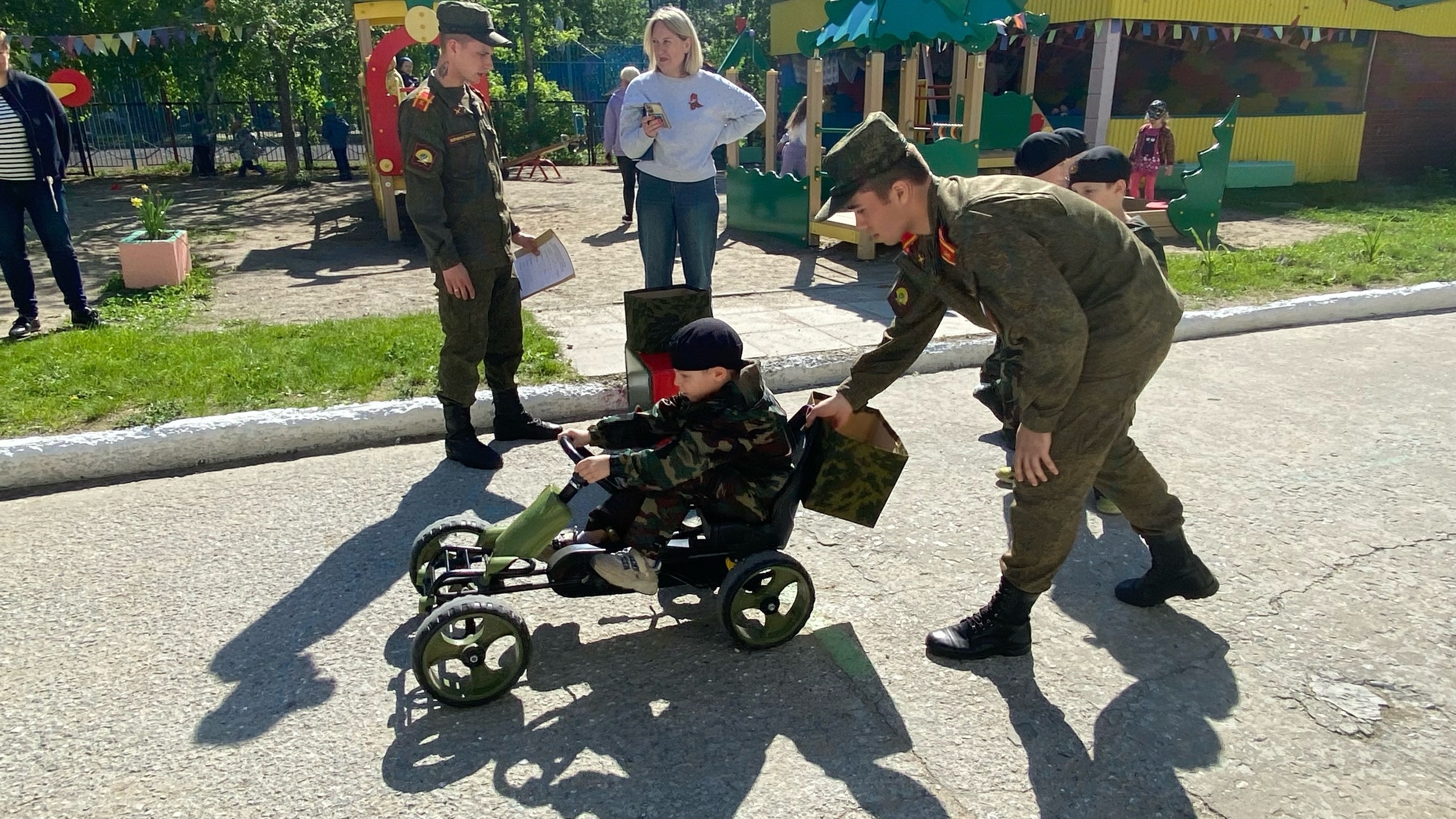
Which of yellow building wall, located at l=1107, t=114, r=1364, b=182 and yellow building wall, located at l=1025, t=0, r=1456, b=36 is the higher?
yellow building wall, located at l=1025, t=0, r=1456, b=36

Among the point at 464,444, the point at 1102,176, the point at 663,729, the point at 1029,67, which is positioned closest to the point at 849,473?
the point at 663,729

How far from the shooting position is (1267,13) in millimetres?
14828

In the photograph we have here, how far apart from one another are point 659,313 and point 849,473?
5.33 ft

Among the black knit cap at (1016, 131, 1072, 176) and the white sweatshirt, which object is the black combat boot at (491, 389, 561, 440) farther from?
the black knit cap at (1016, 131, 1072, 176)

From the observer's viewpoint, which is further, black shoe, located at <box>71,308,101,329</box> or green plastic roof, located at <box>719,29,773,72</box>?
green plastic roof, located at <box>719,29,773,72</box>

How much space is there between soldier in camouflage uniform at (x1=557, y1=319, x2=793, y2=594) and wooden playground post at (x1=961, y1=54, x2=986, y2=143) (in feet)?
23.8

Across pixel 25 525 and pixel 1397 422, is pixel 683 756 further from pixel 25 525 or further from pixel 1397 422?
pixel 1397 422

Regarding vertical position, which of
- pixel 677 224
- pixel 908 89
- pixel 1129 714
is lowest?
pixel 1129 714

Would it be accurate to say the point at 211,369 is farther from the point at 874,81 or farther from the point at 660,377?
the point at 874,81

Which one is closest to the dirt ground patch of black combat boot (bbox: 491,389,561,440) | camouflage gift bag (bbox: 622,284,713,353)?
black combat boot (bbox: 491,389,561,440)

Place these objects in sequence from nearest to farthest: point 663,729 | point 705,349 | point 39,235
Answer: point 663,729 < point 705,349 < point 39,235

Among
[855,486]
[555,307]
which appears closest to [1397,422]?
[855,486]

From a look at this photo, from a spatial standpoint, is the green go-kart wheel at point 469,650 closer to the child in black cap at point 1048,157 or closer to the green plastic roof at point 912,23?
the child in black cap at point 1048,157

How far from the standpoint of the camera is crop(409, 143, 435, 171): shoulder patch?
13.5 ft
